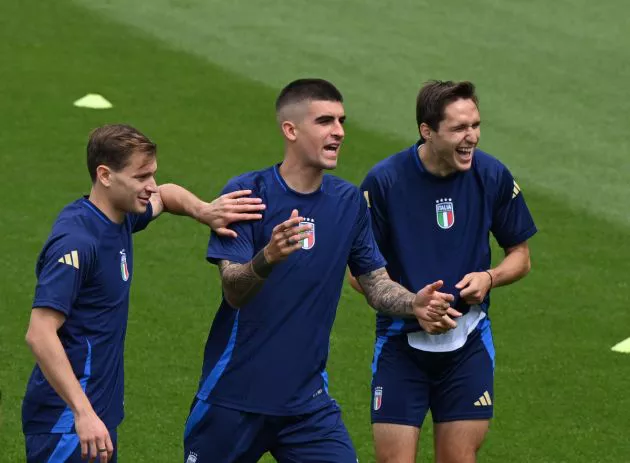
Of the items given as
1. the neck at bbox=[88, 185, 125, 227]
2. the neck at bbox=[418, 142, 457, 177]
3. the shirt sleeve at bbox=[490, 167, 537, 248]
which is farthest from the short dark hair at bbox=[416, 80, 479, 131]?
the neck at bbox=[88, 185, 125, 227]

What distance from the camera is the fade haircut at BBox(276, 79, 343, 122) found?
24.0ft

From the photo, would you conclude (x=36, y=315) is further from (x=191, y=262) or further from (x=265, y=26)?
(x=265, y=26)

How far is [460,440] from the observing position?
26.6 feet

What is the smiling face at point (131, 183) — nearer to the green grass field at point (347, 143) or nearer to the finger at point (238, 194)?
the finger at point (238, 194)

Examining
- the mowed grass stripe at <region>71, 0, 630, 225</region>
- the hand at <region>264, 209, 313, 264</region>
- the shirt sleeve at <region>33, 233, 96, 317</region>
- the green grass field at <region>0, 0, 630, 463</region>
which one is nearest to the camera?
the hand at <region>264, 209, 313, 264</region>

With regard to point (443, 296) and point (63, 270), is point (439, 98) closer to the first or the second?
point (443, 296)

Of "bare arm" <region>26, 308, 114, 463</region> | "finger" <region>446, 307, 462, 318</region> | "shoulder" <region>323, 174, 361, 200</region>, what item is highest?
"shoulder" <region>323, 174, 361, 200</region>

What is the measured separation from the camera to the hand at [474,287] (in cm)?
792

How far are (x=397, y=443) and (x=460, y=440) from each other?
12.5 inches

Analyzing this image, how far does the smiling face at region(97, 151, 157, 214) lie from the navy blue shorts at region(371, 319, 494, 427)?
1.75 metres

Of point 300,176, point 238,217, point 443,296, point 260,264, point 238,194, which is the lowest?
point 443,296

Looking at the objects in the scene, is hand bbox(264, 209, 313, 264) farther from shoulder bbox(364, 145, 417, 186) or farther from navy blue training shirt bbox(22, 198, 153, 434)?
shoulder bbox(364, 145, 417, 186)

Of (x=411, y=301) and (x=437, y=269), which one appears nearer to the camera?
(x=411, y=301)

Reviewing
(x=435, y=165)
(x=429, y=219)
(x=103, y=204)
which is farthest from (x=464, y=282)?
(x=103, y=204)
